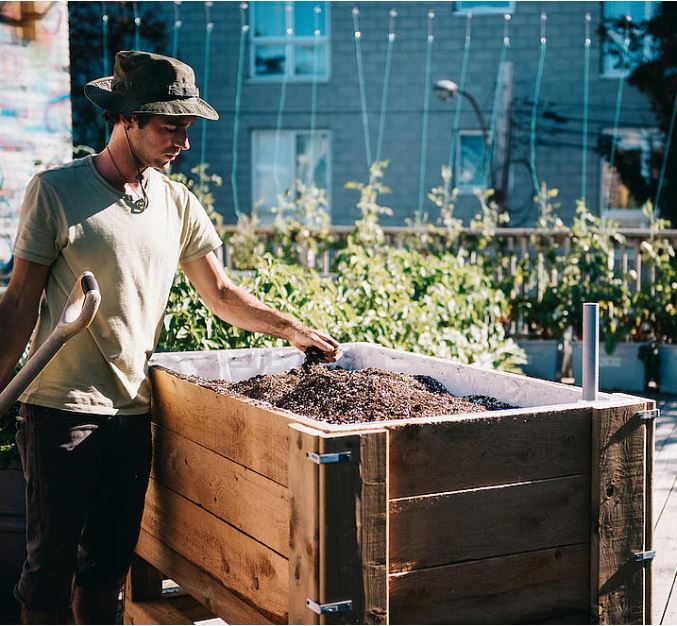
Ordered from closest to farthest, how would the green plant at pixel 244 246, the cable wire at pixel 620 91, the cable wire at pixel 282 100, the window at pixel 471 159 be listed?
the green plant at pixel 244 246, the cable wire at pixel 620 91, the window at pixel 471 159, the cable wire at pixel 282 100

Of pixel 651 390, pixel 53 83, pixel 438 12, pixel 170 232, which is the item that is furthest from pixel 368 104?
pixel 170 232

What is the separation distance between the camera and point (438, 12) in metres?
15.3

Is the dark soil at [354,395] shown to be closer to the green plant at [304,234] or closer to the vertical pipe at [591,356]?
the vertical pipe at [591,356]

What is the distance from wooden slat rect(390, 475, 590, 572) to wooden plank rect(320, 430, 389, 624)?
0.22 ft

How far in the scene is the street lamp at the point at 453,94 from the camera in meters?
12.4

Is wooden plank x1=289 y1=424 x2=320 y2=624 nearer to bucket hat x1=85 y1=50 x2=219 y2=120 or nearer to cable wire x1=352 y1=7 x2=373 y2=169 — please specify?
bucket hat x1=85 y1=50 x2=219 y2=120

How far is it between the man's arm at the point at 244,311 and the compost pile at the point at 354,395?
0.30 feet

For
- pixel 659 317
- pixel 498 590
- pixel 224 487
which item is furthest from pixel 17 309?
pixel 659 317

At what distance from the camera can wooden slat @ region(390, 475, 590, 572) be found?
7.15ft

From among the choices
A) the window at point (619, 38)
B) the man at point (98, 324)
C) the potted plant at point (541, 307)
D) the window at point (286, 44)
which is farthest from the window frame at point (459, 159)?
the man at point (98, 324)

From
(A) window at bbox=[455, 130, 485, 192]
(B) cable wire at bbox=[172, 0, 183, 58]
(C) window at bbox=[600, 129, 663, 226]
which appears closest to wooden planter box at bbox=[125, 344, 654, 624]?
(C) window at bbox=[600, 129, 663, 226]

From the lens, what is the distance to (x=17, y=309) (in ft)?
8.39

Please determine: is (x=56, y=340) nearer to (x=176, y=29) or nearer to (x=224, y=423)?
(x=224, y=423)

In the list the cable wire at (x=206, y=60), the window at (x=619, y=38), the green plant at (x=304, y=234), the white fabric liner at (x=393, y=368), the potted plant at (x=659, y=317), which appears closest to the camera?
the white fabric liner at (x=393, y=368)
